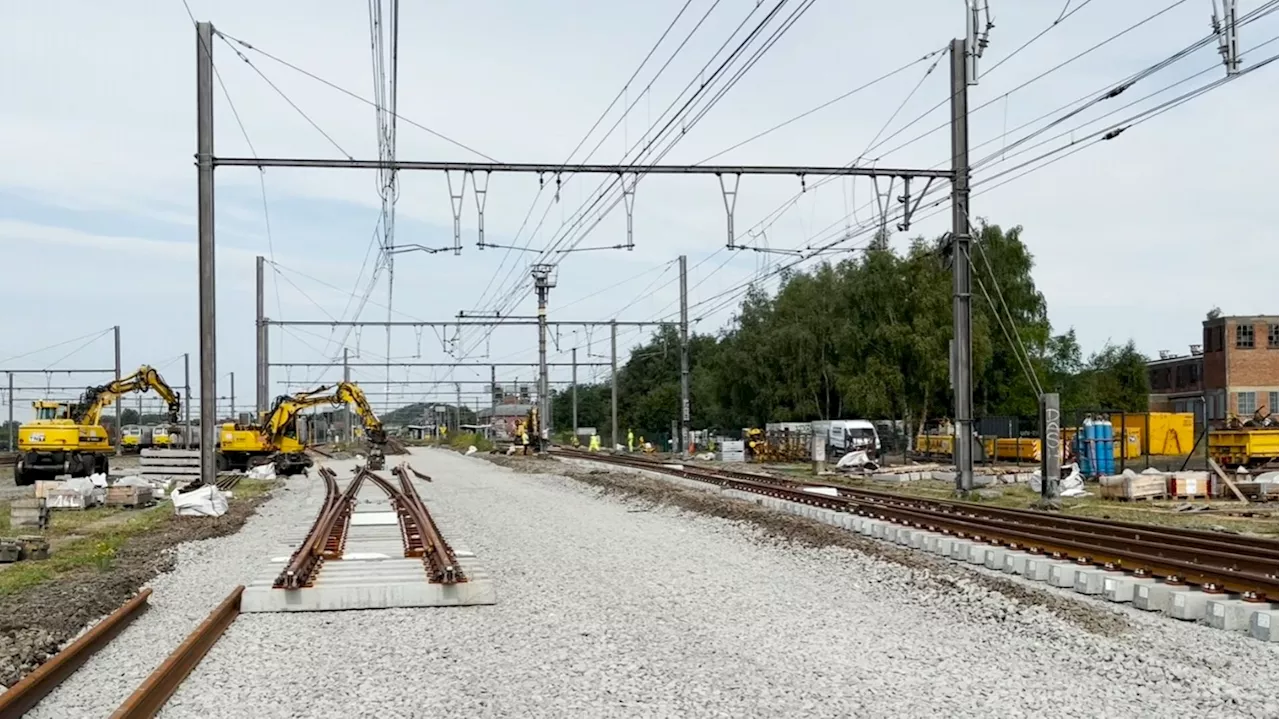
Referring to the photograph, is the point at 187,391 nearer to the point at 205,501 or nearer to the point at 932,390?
the point at 932,390

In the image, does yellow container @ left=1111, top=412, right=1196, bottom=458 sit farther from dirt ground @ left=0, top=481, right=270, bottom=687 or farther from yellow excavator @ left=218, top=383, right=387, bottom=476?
dirt ground @ left=0, top=481, right=270, bottom=687

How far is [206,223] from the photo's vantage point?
26.9 m

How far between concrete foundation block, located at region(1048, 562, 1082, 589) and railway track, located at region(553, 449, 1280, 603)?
58 centimetres

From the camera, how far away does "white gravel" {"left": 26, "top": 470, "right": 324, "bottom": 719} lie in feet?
26.8

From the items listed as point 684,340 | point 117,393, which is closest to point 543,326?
point 684,340

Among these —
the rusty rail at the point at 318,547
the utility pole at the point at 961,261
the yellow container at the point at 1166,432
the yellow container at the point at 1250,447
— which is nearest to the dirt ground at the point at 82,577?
the rusty rail at the point at 318,547

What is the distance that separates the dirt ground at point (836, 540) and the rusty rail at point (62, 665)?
307 inches

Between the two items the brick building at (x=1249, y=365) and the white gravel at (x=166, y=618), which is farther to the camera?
the brick building at (x=1249, y=365)

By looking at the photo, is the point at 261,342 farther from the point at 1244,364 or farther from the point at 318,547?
the point at 1244,364

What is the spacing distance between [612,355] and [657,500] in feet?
131

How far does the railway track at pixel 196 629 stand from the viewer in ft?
25.0

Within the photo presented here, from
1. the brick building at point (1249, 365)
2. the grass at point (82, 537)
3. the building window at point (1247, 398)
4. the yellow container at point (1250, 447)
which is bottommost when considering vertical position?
the grass at point (82, 537)

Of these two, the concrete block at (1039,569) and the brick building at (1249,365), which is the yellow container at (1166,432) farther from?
the concrete block at (1039,569)

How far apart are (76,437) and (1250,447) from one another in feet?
115
